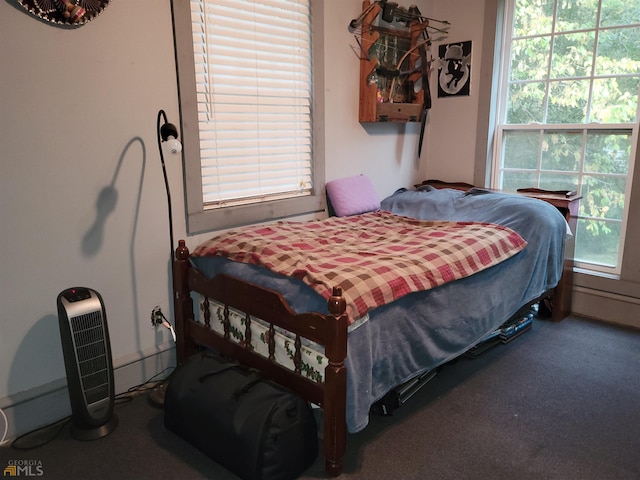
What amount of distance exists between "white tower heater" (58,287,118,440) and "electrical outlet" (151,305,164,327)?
423 mm

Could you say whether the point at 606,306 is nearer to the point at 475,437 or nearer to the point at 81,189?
the point at 475,437

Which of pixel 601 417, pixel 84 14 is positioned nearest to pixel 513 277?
pixel 601 417

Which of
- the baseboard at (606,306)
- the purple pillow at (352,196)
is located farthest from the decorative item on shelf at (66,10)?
the baseboard at (606,306)

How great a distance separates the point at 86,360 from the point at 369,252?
4.15 feet

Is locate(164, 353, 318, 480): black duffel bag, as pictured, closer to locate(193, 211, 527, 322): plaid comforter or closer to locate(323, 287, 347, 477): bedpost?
locate(323, 287, 347, 477): bedpost

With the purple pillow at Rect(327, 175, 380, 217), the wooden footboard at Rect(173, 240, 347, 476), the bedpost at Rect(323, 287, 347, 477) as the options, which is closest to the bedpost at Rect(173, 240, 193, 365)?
the wooden footboard at Rect(173, 240, 347, 476)

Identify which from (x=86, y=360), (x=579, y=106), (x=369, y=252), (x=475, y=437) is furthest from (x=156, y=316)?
(x=579, y=106)

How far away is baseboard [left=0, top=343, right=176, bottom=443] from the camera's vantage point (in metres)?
A: 1.98

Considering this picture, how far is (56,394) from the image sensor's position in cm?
209

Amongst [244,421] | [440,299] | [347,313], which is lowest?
[244,421]

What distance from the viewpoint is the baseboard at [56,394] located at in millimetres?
1982

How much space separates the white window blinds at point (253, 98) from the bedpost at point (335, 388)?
4.02ft

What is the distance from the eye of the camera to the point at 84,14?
1956mm

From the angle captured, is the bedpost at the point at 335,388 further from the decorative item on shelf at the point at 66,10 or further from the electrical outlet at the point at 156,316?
the decorative item on shelf at the point at 66,10
